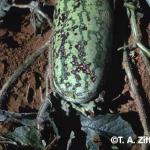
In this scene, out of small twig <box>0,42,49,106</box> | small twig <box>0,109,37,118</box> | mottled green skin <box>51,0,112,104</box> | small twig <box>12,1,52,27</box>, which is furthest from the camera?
small twig <box>12,1,52,27</box>

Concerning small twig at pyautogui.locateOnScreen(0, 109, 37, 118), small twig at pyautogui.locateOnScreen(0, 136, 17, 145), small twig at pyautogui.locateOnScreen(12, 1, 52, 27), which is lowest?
small twig at pyautogui.locateOnScreen(0, 136, 17, 145)

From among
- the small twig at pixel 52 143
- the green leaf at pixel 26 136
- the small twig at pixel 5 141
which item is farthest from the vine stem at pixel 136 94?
the small twig at pixel 5 141

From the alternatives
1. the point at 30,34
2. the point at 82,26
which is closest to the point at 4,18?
the point at 30,34

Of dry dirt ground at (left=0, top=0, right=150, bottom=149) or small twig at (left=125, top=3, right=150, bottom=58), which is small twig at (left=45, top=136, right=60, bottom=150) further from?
small twig at (left=125, top=3, right=150, bottom=58)

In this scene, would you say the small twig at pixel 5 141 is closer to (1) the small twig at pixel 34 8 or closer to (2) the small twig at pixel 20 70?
(2) the small twig at pixel 20 70

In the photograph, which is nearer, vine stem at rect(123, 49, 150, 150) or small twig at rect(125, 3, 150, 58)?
vine stem at rect(123, 49, 150, 150)
